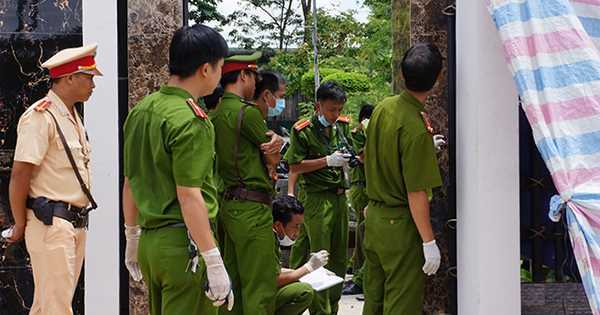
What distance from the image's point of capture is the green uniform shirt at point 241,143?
186 inches

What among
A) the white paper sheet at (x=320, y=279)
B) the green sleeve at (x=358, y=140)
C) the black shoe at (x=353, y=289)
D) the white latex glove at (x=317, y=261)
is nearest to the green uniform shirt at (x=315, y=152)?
the green sleeve at (x=358, y=140)

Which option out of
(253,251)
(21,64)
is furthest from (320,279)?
(21,64)

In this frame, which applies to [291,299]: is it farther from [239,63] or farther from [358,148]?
[358,148]

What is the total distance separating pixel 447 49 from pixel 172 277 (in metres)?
2.23

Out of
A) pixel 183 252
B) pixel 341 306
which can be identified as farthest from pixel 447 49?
pixel 341 306

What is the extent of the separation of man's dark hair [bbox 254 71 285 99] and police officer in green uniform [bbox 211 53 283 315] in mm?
361

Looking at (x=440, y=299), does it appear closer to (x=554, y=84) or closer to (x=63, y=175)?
(x=554, y=84)

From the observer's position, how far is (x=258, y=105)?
5.11 meters

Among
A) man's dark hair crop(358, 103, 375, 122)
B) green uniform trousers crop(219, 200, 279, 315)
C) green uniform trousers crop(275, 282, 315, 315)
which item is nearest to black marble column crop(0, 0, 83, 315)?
green uniform trousers crop(219, 200, 279, 315)

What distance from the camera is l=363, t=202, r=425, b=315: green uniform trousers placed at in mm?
4449

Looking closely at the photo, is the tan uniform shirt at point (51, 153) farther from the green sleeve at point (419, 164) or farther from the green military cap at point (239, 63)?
the green sleeve at point (419, 164)

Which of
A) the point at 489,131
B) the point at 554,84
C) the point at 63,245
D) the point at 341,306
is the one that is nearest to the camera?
the point at 554,84

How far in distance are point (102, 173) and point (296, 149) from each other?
2004mm

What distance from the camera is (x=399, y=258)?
4.45 metres
